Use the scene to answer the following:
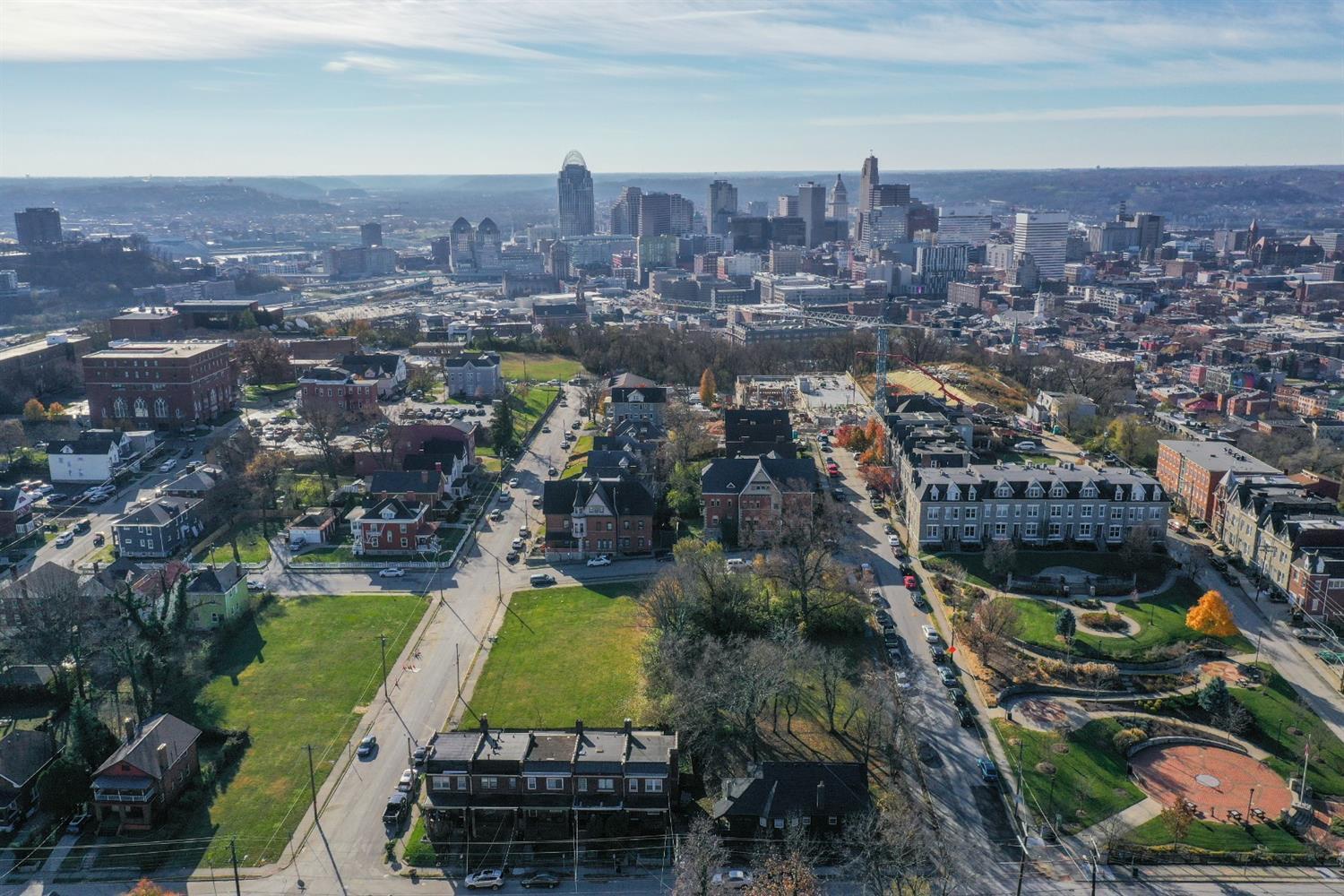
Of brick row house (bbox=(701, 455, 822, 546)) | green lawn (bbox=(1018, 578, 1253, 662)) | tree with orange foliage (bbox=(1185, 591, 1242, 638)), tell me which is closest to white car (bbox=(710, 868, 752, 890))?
green lawn (bbox=(1018, 578, 1253, 662))

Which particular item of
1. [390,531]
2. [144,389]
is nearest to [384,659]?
[390,531]

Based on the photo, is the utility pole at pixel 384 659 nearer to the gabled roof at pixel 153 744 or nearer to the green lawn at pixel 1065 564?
the gabled roof at pixel 153 744

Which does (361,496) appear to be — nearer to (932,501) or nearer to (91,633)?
(91,633)

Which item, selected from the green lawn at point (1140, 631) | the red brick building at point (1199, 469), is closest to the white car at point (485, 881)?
the green lawn at point (1140, 631)

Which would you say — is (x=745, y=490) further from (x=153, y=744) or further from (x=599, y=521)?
(x=153, y=744)

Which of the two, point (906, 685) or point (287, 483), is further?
point (287, 483)

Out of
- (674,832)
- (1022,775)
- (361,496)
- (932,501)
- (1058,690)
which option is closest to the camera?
(674,832)

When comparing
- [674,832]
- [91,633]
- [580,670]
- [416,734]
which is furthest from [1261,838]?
[91,633]
